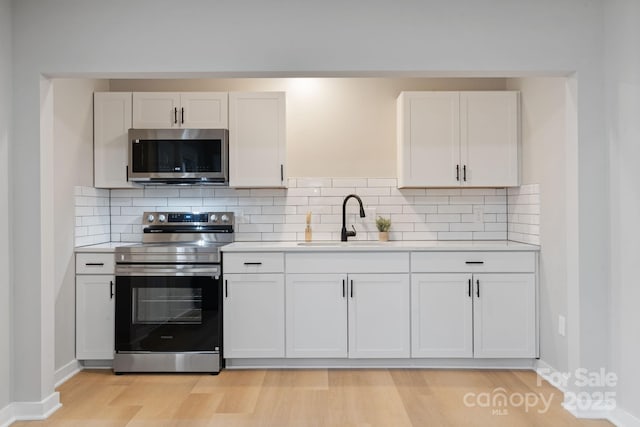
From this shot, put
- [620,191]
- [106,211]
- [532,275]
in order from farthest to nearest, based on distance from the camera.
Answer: [106,211] → [532,275] → [620,191]

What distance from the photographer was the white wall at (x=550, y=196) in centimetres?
339

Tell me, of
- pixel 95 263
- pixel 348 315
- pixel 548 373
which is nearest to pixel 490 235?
pixel 548 373

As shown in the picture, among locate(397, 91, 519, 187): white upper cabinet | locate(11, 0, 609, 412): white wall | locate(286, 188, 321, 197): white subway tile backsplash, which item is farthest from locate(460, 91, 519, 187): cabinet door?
locate(286, 188, 321, 197): white subway tile backsplash

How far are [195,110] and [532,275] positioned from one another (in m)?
2.84

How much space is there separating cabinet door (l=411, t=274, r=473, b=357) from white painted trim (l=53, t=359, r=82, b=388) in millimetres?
2471

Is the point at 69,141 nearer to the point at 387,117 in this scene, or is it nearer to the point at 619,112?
the point at 387,117

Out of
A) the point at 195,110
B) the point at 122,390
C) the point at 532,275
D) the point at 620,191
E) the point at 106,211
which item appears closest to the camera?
the point at 620,191

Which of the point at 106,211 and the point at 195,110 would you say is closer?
the point at 195,110

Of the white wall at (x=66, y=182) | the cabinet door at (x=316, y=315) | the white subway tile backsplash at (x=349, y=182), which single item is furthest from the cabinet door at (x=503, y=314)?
the white wall at (x=66, y=182)

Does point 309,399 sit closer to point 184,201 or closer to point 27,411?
point 27,411

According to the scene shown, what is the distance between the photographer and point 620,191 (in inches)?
110

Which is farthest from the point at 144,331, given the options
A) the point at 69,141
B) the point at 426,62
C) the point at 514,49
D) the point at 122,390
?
the point at 514,49

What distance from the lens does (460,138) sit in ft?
13.4

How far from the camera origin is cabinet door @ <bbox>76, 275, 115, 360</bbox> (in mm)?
3785
